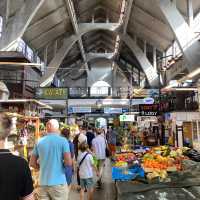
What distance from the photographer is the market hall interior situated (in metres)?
4.66

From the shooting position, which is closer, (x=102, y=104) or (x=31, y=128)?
(x=31, y=128)

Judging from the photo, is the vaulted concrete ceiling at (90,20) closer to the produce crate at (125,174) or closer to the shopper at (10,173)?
the produce crate at (125,174)

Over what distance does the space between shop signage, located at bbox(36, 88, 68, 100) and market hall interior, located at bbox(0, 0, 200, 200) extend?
6cm

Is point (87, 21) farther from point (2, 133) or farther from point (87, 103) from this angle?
Answer: point (2, 133)

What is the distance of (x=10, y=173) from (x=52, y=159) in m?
2.31

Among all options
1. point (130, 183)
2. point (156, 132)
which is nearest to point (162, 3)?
point (156, 132)

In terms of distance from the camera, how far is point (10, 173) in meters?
2.04

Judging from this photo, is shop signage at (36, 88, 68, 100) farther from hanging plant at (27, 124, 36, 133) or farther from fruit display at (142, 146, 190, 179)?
fruit display at (142, 146, 190, 179)

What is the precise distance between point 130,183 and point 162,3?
11368 mm

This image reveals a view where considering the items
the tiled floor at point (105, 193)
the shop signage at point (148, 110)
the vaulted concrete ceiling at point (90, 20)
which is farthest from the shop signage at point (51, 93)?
the tiled floor at point (105, 193)

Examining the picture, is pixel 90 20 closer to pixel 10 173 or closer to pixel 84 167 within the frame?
pixel 84 167

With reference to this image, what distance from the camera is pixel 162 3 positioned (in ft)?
51.1

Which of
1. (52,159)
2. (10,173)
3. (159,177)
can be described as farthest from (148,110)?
(10,173)

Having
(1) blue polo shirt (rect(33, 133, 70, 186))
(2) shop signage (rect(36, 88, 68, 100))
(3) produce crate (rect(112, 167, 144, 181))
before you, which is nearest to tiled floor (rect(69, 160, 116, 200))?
(3) produce crate (rect(112, 167, 144, 181))
